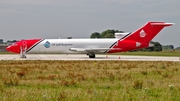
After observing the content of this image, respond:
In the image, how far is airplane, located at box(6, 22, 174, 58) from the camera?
46.7m

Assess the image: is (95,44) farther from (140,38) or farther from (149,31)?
(149,31)

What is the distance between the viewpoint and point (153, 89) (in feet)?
37.0

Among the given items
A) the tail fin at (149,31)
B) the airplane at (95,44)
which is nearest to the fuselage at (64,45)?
the airplane at (95,44)

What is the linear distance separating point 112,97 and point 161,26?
3927cm

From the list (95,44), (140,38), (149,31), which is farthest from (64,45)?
(149,31)

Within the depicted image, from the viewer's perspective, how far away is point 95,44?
4822cm

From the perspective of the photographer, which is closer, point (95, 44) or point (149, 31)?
point (149, 31)

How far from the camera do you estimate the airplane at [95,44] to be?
46.7m

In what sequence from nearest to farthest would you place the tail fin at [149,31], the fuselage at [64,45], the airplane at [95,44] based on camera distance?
the tail fin at [149,31]
the airplane at [95,44]
the fuselage at [64,45]

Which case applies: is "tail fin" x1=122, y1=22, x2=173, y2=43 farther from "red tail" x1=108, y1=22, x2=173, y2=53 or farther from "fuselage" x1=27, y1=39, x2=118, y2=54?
"fuselage" x1=27, y1=39, x2=118, y2=54

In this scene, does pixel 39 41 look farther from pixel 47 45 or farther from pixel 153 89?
pixel 153 89

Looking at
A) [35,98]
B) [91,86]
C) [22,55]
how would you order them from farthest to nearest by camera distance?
1. [22,55]
2. [91,86]
3. [35,98]

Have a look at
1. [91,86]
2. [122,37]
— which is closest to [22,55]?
[122,37]

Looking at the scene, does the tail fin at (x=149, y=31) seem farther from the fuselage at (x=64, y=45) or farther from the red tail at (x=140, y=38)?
the fuselage at (x=64, y=45)
